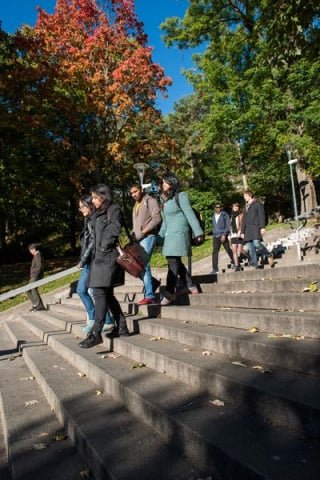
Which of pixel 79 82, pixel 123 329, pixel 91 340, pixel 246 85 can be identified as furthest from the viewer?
pixel 246 85

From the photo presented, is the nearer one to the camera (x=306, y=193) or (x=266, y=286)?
(x=266, y=286)

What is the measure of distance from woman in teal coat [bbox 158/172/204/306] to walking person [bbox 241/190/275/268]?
3.88m

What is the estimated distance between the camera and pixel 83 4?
18359 mm

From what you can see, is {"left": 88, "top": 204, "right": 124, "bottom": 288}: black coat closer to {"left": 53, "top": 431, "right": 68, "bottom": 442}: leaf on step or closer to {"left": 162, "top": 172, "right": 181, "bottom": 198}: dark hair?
{"left": 162, "top": 172, "right": 181, "bottom": 198}: dark hair

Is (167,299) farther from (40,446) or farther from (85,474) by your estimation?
(85,474)

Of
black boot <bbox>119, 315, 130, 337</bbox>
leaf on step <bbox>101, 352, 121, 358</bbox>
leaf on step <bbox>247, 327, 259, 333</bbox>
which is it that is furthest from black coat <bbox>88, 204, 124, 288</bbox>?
leaf on step <bbox>247, 327, 259, 333</bbox>

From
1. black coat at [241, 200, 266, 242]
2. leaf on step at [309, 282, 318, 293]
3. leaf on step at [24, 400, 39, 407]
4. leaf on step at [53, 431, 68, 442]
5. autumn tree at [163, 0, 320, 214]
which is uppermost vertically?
autumn tree at [163, 0, 320, 214]

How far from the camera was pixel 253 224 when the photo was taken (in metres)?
9.78

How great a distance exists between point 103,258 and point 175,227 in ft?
5.40

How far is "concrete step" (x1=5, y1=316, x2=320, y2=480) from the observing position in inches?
83.0

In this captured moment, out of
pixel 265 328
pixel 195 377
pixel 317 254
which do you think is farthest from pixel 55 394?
pixel 317 254

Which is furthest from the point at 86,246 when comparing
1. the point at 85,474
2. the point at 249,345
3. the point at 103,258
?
the point at 85,474

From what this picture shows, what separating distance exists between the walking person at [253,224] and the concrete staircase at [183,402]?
4.27m

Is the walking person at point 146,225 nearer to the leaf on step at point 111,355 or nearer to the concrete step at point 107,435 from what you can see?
the leaf on step at point 111,355
